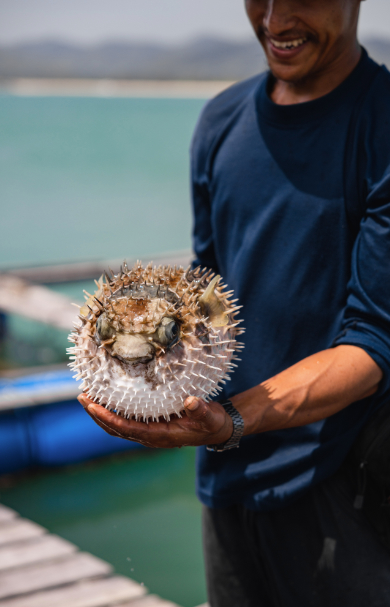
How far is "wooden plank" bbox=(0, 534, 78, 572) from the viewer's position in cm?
343

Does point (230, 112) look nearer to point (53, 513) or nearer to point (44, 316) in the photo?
point (53, 513)

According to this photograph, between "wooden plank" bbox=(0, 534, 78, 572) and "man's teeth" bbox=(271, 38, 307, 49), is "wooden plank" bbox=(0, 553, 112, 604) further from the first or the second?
"man's teeth" bbox=(271, 38, 307, 49)

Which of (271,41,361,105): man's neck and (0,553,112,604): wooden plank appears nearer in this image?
(271,41,361,105): man's neck

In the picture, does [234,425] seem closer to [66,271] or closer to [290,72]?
[290,72]

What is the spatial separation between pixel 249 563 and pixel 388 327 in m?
0.91

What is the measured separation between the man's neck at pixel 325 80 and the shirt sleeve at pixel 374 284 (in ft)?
1.16

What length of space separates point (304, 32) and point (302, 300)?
709 mm

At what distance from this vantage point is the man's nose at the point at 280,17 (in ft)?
5.07

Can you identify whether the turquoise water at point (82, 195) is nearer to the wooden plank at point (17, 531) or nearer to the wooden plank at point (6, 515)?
the wooden plank at point (6, 515)

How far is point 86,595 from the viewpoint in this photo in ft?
10.2

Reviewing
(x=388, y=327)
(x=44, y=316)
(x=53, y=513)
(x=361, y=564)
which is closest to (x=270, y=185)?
(x=388, y=327)

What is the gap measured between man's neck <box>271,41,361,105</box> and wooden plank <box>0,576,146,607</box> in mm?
2598

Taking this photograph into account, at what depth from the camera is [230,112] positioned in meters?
1.92

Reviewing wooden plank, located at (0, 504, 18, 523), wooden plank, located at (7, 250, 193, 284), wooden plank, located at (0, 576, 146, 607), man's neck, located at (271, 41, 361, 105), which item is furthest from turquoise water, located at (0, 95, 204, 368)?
man's neck, located at (271, 41, 361, 105)
